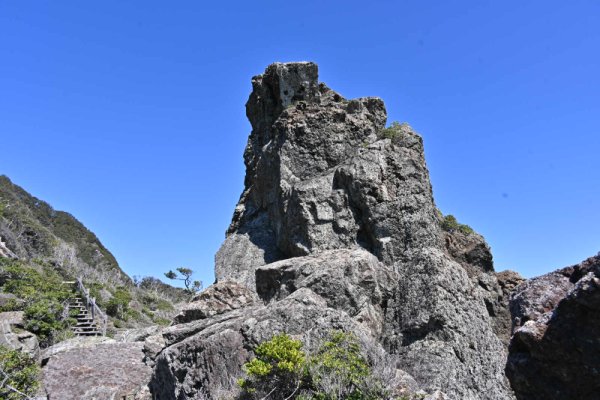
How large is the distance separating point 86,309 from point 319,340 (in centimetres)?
2406

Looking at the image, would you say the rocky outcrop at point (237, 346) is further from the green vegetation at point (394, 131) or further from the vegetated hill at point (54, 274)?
the vegetated hill at point (54, 274)

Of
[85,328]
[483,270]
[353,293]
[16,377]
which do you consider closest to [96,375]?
[16,377]

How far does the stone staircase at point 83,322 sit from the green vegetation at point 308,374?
18205mm

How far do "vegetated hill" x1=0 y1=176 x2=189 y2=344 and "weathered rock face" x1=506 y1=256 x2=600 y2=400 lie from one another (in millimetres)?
21232

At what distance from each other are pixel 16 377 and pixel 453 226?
53.4ft

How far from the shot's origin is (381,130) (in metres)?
20.7

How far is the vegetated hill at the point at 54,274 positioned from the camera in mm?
23922

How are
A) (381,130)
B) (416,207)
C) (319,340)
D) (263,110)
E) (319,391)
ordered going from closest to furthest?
(319,391) → (319,340) → (416,207) → (381,130) → (263,110)

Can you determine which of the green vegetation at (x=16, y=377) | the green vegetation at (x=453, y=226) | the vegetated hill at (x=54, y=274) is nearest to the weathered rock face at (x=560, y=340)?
the green vegetation at (x=16, y=377)

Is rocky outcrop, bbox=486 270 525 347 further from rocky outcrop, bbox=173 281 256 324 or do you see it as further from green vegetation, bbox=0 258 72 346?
green vegetation, bbox=0 258 72 346

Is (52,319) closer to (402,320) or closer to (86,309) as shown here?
(86,309)

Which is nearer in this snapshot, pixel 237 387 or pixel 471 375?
pixel 237 387

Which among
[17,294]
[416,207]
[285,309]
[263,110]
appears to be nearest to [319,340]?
[285,309]

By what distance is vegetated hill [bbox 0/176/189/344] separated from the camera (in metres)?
23.9
